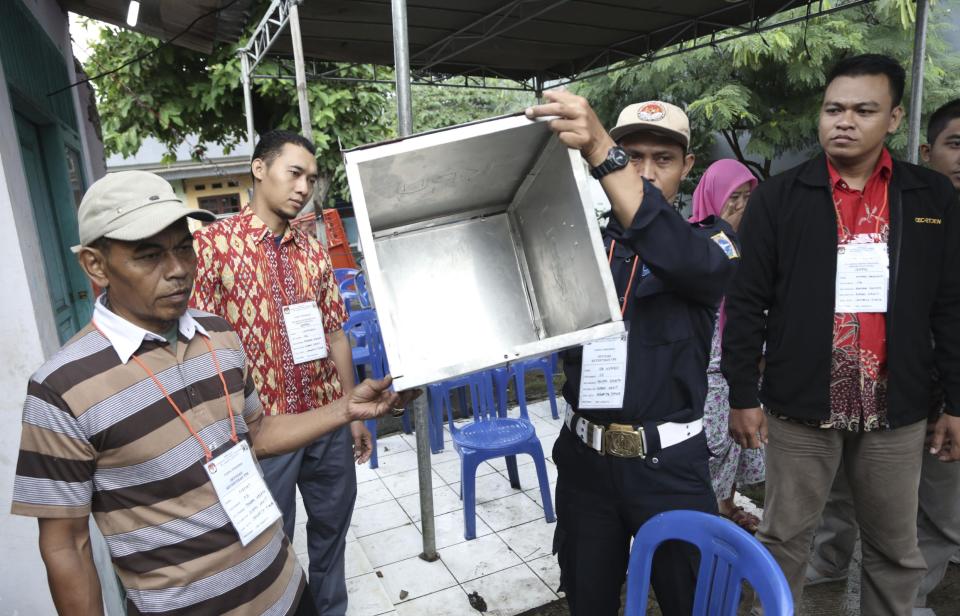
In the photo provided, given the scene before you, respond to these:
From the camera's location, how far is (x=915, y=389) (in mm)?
1876

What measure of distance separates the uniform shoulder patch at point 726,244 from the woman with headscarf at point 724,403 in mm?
1225

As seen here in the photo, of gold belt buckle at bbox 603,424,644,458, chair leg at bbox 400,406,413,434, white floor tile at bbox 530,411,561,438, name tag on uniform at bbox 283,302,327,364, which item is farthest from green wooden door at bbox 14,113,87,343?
white floor tile at bbox 530,411,561,438

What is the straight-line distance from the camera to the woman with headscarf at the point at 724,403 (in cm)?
274

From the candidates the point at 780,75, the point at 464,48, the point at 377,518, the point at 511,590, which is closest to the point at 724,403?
the point at 511,590

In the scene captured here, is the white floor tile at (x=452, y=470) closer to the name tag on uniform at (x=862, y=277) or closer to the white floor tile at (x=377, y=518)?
the white floor tile at (x=377, y=518)

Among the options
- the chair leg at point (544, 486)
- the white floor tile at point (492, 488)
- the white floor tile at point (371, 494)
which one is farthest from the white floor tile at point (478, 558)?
the white floor tile at point (371, 494)

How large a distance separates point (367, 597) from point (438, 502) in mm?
916

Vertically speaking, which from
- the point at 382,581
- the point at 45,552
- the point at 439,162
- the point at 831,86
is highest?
the point at 831,86

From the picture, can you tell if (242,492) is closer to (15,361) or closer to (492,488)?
(15,361)

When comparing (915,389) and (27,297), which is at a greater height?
(27,297)

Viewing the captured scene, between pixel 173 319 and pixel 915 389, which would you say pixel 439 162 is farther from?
pixel 915 389

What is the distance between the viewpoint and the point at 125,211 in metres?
1.21

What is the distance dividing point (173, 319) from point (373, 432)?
293 centimetres

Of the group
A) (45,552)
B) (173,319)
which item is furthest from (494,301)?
(45,552)
